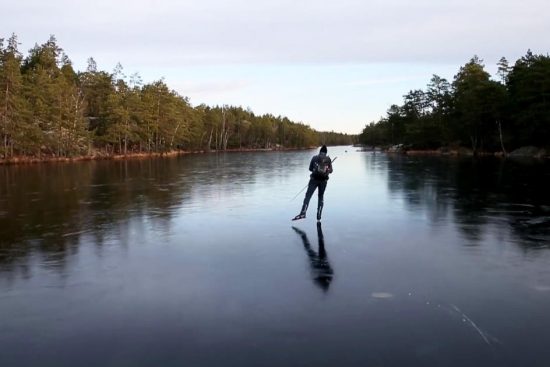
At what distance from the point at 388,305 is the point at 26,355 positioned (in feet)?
13.0

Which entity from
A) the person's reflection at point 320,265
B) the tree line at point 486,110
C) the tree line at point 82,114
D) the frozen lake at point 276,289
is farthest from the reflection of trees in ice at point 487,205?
the tree line at point 82,114

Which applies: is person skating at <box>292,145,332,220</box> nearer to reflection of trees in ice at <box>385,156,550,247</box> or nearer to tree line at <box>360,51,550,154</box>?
reflection of trees in ice at <box>385,156,550,247</box>

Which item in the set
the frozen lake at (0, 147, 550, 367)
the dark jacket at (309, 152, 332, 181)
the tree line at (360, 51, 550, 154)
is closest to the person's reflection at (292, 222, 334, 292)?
the frozen lake at (0, 147, 550, 367)

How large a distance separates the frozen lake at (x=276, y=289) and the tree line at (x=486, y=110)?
44270 mm

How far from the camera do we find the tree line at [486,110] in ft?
166

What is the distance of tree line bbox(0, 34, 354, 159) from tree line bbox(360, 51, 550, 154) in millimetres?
46185

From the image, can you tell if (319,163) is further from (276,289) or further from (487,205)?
(487,205)

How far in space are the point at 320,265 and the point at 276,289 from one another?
4.82 feet

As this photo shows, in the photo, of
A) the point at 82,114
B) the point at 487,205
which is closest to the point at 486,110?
the point at 487,205

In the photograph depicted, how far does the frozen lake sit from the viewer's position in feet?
14.8

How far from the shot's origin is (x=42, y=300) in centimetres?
593

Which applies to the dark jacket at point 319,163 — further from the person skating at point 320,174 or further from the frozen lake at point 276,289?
the frozen lake at point 276,289

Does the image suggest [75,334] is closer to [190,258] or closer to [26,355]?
[26,355]

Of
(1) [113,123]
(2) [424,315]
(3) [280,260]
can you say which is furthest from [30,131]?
(2) [424,315]
